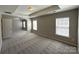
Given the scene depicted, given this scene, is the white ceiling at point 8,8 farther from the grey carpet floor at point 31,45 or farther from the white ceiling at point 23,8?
the grey carpet floor at point 31,45

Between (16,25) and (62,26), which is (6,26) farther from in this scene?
(62,26)

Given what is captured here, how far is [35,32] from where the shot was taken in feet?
5.55

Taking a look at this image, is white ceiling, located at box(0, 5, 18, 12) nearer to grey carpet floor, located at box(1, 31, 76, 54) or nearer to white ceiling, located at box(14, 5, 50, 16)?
white ceiling, located at box(14, 5, 50, 16)

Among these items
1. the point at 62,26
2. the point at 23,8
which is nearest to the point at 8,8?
the point at 23,8

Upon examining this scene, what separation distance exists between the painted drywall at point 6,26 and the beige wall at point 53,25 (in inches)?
20.6

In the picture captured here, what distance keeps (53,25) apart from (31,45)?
0.59 meters

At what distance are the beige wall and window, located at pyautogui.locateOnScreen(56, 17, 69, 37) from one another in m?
0.06

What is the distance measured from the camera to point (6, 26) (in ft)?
5.22

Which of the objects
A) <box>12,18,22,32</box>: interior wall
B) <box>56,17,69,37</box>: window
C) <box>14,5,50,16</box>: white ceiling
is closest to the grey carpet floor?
<box>12,18,22,32</box>: interior wall

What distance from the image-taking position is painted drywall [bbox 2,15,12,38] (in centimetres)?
155

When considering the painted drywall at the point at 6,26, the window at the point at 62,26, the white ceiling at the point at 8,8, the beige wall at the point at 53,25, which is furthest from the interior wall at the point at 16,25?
the window at the point at 62,26
